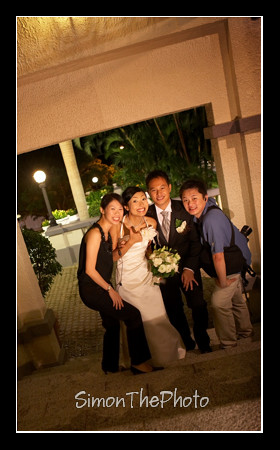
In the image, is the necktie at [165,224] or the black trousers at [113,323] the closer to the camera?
the black trousers at [113,323]

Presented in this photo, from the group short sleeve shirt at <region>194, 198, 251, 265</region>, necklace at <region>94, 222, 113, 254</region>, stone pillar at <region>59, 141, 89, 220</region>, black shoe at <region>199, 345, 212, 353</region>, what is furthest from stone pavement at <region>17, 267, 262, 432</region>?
stone pillar at <region>59, 141, 89, 220</region>

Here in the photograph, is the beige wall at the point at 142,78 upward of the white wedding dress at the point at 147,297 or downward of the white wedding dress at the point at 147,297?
Result: upward

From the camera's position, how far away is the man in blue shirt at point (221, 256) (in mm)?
3428

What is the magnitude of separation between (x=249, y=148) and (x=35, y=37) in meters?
2.94

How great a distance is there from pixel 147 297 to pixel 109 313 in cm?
53

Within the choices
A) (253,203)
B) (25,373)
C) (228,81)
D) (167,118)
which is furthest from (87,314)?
(167,118)

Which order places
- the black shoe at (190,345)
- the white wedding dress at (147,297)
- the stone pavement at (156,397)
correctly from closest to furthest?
the stone pavement at (156,397) → the white wedding dress at (147,297) → the black shoe at (190,345)

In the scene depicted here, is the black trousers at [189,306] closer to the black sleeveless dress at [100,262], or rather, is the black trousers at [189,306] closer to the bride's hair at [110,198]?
the black sleeveless dress at [100,262]

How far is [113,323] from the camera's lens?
151 inches

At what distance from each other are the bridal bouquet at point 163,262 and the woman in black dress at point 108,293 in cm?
36

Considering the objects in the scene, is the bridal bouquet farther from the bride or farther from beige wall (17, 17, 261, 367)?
beige wall (17, 17, 261, 367)

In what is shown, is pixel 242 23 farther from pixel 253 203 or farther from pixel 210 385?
pixel 210 385

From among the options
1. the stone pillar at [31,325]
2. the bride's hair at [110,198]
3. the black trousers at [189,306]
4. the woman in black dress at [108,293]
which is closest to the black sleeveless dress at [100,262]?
the woman in black dress at [108,293]

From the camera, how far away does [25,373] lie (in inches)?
171
